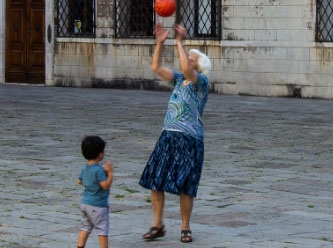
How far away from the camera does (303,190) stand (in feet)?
34.0

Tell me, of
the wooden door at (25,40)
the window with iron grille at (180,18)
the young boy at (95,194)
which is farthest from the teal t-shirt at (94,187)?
the wooden door at (25,40)

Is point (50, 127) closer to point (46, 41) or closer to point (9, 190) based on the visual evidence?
point (9, 190)

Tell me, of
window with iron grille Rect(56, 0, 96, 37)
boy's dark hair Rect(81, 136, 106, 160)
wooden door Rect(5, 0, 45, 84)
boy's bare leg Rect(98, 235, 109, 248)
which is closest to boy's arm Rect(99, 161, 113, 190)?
boy's dark hair Rect(81, 136, 106, 160)

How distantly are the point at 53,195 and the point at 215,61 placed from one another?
48.2 feet

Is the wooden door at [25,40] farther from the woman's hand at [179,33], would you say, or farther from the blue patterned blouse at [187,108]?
the woman's hand at [179,33]

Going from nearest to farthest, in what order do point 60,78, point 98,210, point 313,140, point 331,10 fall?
point 98,210
point 313,140
point 331,10
point 60,78

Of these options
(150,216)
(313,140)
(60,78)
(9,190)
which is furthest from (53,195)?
(60,78)

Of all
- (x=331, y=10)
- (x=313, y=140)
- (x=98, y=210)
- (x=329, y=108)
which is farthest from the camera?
(x=331, y=10)

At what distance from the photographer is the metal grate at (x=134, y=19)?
2556 centimetres

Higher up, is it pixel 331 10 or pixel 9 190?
pixel 331 10

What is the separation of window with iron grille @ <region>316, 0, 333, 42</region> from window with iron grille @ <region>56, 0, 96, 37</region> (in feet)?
19.4

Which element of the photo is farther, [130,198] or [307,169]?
[307,169]

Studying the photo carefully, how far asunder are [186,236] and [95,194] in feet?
3.09

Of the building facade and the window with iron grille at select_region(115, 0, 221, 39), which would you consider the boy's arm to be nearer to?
the building facade
